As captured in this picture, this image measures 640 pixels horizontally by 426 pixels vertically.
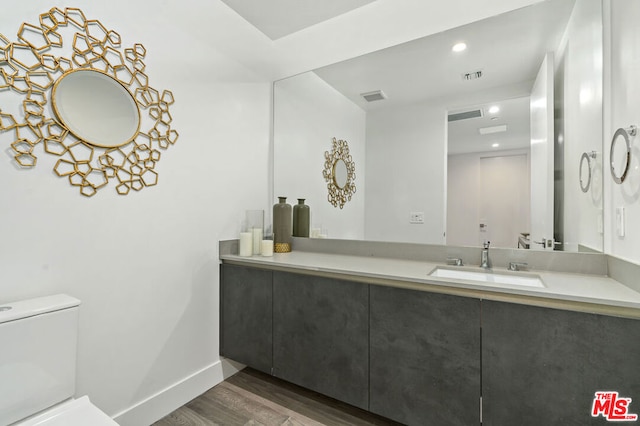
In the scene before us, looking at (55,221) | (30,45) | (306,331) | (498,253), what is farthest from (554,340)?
(30,45)

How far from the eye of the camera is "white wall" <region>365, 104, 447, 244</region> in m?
1.92

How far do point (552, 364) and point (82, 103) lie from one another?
2.23m

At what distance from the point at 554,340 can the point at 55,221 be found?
2078mm

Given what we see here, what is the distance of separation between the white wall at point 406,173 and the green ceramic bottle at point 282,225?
0.63 m

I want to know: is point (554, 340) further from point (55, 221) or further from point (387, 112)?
point (55, 221)

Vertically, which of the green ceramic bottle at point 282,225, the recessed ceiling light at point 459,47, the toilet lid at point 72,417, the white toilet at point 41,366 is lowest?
the toilet lid at point 72,417

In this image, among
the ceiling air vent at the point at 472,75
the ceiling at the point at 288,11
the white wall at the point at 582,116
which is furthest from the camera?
the ceiling at the point at 288,11

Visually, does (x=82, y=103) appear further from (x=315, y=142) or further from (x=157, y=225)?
(x=315, y=142)

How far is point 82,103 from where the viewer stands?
1370mm

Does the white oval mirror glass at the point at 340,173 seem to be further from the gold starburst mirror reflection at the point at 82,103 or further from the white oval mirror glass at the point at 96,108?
the white oval mirror glass at the point at 96,108

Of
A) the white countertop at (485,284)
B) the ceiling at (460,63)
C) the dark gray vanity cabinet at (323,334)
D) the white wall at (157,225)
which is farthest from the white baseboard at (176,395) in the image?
the ceiling at (460,63)

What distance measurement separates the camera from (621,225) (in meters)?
1.25

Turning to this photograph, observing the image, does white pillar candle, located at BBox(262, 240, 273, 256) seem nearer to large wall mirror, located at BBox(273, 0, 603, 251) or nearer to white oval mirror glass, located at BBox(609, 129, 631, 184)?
large wall mirror, located at BBox(273, 0, 603, 251)

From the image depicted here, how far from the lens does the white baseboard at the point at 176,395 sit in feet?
5.14
